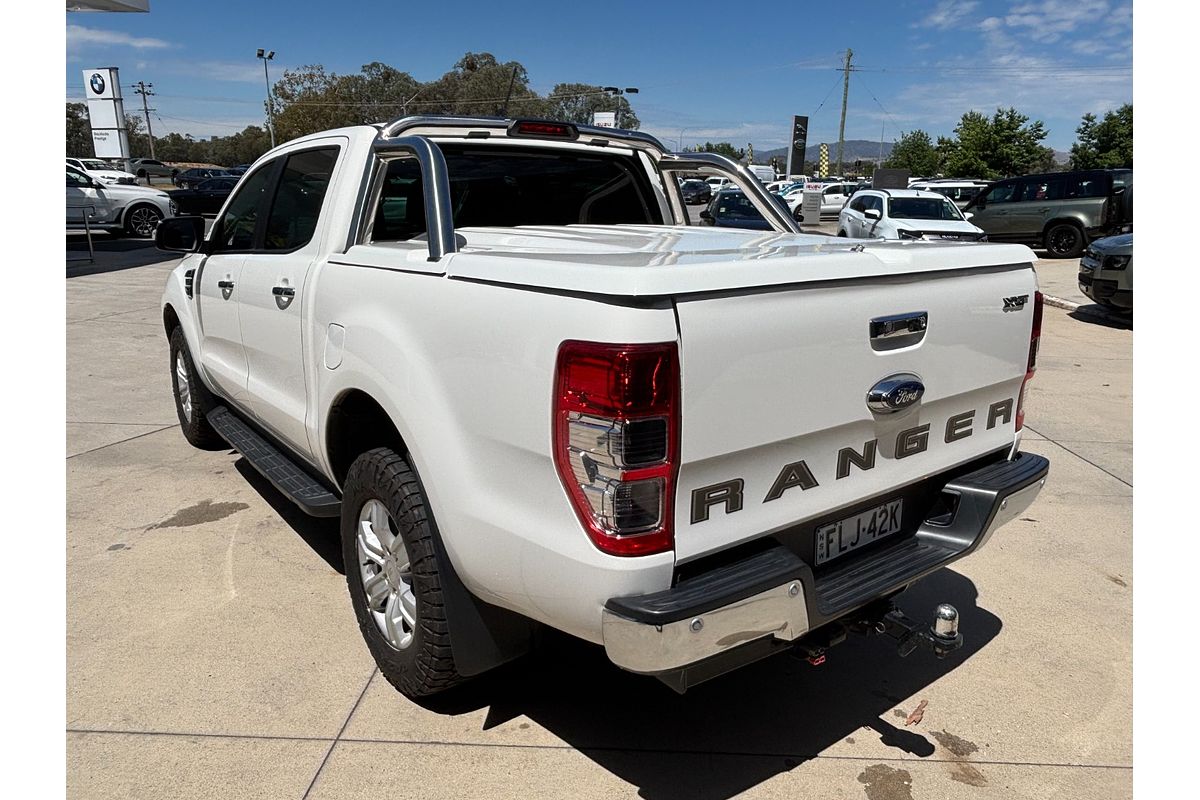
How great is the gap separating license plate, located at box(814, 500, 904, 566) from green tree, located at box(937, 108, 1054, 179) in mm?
59308

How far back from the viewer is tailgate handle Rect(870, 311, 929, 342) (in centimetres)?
245

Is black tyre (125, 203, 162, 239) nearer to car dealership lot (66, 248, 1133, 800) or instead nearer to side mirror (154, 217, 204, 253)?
side mirror (154, 217, 204, 253)

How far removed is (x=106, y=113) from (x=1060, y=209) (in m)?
40.8

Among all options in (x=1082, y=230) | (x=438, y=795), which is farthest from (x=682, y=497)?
(x=1082, y=230)

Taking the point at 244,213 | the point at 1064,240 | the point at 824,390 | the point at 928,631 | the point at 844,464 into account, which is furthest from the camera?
the point at 1064,240

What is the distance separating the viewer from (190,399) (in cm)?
554

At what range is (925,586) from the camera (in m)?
3.95

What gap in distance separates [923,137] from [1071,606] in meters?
89.5

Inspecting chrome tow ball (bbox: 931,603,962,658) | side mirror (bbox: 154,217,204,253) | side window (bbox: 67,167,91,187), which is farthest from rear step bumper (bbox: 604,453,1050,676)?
side window (bbox: 67,167,91,187)

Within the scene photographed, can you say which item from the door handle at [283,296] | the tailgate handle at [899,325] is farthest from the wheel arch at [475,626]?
the tailgate handle at [899,325]

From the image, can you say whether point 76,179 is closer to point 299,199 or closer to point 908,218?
point 908,218

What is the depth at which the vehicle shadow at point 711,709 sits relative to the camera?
108 inches

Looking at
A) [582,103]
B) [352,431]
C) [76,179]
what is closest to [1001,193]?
[352,431]

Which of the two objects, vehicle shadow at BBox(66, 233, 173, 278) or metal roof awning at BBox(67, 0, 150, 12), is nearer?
vehicle shadow at BBox(66, 233, 173, 278)
